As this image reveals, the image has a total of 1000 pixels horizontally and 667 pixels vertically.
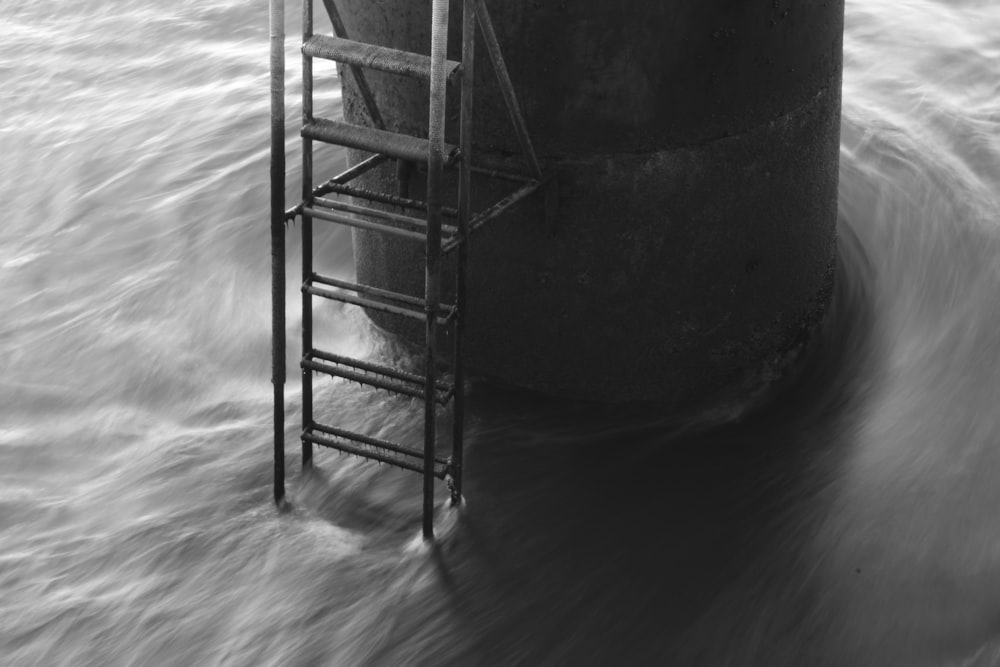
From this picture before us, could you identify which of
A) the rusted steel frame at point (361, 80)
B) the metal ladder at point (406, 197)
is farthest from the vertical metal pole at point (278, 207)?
the rusted steel frame at point (361, 80)

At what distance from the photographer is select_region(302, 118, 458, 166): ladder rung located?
178 inches

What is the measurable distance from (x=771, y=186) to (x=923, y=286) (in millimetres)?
1809

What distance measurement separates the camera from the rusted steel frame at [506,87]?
4410 millimetres

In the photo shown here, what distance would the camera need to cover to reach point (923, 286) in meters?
6.76

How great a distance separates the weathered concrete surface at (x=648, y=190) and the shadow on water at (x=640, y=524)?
0.20 meters

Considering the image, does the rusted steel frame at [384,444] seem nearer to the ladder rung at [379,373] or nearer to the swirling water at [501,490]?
the ladder rung at [379,373]

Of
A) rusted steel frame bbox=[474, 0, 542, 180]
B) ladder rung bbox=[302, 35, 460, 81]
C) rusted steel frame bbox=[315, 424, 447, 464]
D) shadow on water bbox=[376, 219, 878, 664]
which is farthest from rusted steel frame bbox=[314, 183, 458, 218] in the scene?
shadow on water bbox=[376, 219, 878, 664]

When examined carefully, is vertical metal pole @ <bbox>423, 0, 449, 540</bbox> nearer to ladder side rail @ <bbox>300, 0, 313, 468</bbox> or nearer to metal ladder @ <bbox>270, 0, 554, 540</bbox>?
metal ladder @ <bbox>270, 0, 554, 540</bbox>

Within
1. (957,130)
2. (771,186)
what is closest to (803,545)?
(771,186)

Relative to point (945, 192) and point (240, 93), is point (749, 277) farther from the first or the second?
point (240, 93)

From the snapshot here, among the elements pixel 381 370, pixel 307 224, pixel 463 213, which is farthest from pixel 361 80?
pixel 381 370

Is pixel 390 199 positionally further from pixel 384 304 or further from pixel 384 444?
pixel 384 444

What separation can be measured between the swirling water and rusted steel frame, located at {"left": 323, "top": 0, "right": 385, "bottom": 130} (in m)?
1.31

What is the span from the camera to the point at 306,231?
4.98 meters
